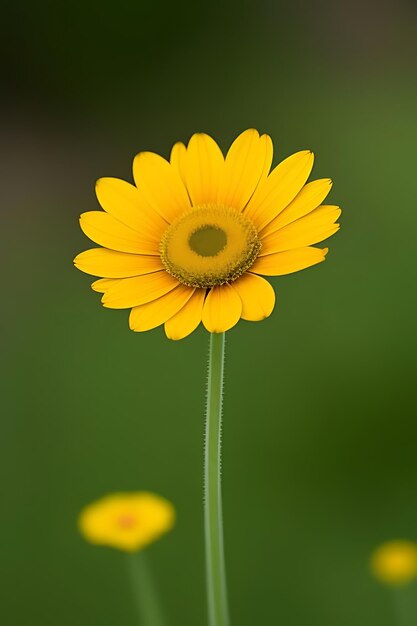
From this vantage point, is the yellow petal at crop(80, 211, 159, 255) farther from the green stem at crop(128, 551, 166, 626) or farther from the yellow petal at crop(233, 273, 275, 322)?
the green stem at crop(128, 551, 166, 626)

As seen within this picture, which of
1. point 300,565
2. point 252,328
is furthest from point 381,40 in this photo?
point 300,565

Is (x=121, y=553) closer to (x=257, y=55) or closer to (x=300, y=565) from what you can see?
(x=300, y=565)

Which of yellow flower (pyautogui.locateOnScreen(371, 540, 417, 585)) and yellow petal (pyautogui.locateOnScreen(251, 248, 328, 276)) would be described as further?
yellow flower (pyautogui.locateOnScreen(371, 540, 417, 585))

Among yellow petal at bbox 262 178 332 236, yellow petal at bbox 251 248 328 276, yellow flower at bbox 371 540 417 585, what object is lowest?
yellow flower at bbox 371 540 417 585

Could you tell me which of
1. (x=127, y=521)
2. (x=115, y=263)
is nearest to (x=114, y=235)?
(x=115, y=263)

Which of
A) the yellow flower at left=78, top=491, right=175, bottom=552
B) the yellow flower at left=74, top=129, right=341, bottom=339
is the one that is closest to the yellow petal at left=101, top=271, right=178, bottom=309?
the yellow flower at left=74, top=129, right=341, bottom=339

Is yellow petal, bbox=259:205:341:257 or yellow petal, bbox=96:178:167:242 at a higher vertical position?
yellow petal, bbox=96:178:167:242
